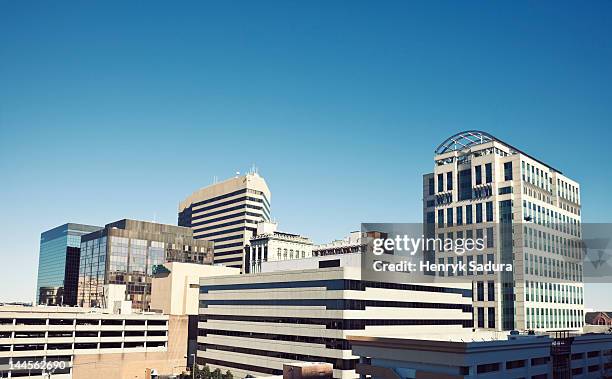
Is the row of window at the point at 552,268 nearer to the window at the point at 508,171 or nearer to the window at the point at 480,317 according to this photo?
the window at the point at 480,317

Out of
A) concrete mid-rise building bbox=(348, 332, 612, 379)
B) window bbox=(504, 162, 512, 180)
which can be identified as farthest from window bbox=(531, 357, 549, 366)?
window bbox=(504, 162, 512, 180)

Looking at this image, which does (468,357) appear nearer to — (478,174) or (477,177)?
(477,177)

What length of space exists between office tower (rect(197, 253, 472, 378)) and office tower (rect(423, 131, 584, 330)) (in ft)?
38.0

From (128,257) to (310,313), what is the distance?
101 metres

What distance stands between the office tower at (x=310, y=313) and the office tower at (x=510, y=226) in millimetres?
11575

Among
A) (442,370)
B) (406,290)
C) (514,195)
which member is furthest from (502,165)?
(442,370)

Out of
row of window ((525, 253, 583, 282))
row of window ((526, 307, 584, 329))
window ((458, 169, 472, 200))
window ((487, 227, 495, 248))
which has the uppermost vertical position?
window ((458, 169, 472, 200))

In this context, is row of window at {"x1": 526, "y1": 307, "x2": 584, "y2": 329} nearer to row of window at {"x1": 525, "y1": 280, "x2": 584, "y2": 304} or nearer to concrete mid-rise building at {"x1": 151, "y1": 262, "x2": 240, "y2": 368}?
row of window at {"x1": 525, "y1": 280, "x2": 584, "y2": 304}

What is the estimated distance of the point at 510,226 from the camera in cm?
12975

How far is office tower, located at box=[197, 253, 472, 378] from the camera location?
96.8 meters

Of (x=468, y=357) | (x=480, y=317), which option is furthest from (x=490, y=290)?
(x=468, y=357)

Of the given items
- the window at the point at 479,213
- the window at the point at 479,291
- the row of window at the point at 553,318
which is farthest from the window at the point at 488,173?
the row of window at the point at 553,318

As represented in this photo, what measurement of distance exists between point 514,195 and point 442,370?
239 feet

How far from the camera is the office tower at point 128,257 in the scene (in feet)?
598
